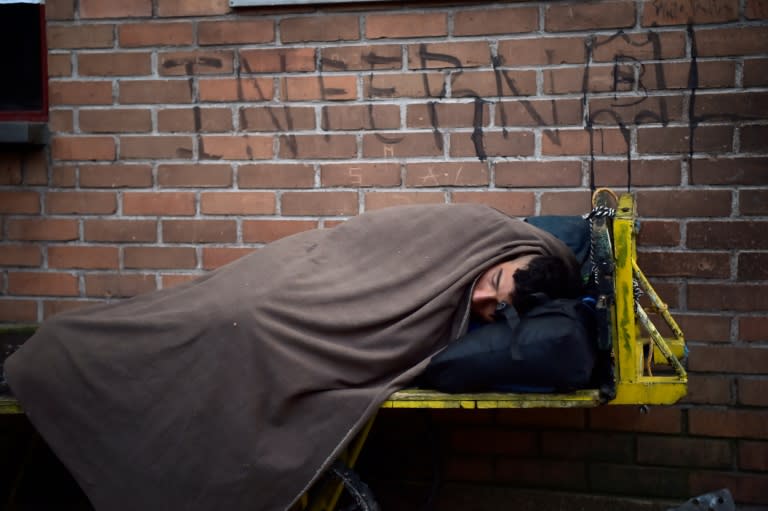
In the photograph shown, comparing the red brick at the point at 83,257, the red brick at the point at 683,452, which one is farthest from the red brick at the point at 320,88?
the red brick at the point at 683,452

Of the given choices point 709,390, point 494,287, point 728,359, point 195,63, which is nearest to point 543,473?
point 709,390

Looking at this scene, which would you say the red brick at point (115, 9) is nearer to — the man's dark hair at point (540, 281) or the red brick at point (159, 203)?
the red brick at point (159, 203)

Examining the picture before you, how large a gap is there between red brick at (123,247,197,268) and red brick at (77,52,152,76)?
70cm

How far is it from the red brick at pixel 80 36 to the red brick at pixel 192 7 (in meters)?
0.22

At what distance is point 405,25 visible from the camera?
296cm

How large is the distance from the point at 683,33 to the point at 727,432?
1.42m

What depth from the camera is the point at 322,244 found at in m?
2.67

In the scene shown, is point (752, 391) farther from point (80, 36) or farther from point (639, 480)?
point (80, 36)

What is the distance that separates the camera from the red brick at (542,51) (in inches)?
→ 113

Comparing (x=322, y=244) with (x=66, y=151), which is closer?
(x=322, y=244)

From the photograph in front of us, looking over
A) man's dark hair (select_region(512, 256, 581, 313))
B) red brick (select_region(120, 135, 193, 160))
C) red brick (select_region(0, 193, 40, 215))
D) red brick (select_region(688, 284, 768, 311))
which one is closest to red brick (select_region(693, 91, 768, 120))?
red brick (select_region(688, 284, 768, 311))

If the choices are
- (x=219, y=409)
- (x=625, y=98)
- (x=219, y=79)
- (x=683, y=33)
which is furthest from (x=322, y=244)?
(x=683, y=33)

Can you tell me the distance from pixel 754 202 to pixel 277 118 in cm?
175

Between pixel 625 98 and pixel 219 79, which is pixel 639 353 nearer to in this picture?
pixel 625 98
